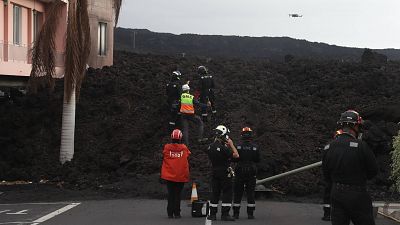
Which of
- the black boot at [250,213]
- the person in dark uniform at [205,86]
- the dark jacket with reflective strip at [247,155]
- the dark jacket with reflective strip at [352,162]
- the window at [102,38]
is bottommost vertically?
the black boot at [250,213]

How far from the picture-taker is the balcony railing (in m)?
20.8

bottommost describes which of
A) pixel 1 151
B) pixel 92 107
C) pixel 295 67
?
pixel 1 151

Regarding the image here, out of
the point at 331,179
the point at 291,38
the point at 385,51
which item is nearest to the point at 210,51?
the point at 291,38

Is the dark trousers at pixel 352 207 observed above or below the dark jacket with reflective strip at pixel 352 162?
below

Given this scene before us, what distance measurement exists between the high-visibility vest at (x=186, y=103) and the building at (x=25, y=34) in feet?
16.0

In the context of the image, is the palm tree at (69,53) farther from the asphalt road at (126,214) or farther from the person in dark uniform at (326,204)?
the person in dark uniform at (326,204)

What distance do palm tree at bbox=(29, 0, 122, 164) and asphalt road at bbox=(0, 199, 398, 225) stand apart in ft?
18.0

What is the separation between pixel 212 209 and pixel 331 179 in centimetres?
469

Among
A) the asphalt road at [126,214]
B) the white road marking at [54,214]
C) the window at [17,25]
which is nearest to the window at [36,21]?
the window at [17,25]

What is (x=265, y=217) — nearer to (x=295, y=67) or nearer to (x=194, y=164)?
(x=194, y=164)

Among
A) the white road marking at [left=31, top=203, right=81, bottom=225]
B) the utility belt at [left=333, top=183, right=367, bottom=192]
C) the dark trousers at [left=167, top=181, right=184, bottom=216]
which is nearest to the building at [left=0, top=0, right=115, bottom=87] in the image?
the white road marking at [left=31, top=203, right=81, bottom=225]

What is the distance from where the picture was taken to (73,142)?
68.2ft


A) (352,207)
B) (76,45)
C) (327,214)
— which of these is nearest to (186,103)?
(76,45)

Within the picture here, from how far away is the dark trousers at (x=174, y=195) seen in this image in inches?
465
